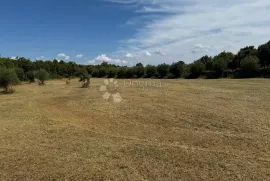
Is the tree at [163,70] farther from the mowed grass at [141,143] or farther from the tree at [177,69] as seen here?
the mowed grass at [141,143]

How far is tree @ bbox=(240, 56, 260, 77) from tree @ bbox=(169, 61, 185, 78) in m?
14.7

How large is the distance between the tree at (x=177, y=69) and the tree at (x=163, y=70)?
1800 millimetres

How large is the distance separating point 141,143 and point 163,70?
55823 millimetres

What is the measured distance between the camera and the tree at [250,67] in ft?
154

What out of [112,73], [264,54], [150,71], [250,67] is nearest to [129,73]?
[150,71]

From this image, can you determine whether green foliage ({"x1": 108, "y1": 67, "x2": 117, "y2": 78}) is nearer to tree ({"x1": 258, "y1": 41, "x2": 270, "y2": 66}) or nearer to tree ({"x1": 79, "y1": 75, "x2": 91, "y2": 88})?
tree ({"x1": 79, "y1": 75, "x2": 91, "y2": 88})

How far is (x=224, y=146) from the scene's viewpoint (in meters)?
9.96

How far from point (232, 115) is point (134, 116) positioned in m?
4.93

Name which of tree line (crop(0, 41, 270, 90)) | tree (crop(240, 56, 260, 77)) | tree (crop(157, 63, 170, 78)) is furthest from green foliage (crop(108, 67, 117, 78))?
tree (crop(240, 56, 260, 77))

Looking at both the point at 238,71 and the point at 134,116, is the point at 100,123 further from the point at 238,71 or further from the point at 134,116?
the point at 238,71

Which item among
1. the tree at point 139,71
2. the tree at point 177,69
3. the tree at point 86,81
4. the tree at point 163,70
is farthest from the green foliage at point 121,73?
the tree at point 86,81

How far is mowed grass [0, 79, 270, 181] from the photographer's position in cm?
796

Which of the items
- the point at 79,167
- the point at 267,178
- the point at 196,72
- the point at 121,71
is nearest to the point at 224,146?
the point at 267,178

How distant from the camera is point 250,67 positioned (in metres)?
47.6
